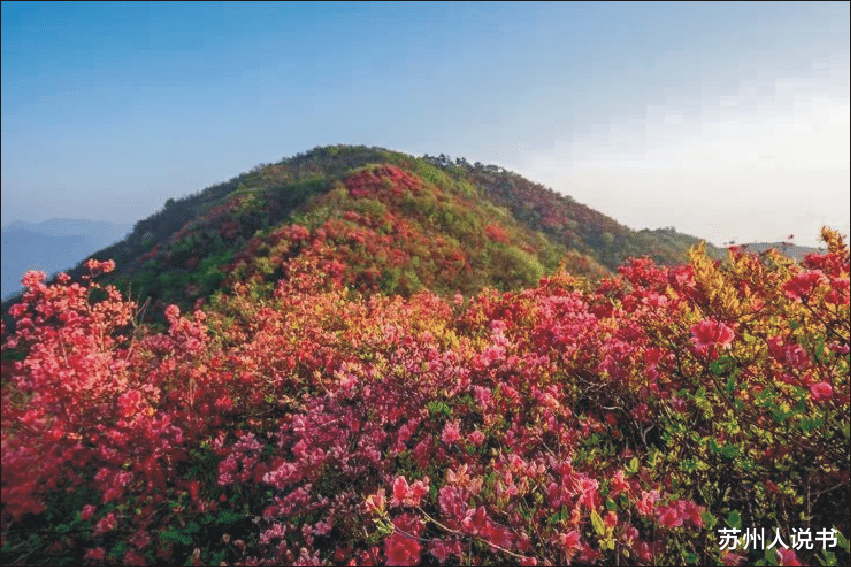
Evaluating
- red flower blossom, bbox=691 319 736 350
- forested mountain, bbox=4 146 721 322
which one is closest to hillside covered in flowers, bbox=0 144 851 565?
red flower blossom, bbox=691 319 736 350

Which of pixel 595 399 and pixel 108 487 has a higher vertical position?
pixel 595 399

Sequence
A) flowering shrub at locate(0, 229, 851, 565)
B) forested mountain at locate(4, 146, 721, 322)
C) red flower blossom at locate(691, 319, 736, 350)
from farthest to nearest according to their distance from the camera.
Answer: forested mountain at locate(4, 146, 721, 322) → flowering shrub at locate(0, 229, 851, 565) → red flower blossom at locate(691, 319, 736, 350)

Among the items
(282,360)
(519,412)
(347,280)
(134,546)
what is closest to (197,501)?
(134,546)

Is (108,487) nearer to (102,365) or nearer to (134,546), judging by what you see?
(134,546)

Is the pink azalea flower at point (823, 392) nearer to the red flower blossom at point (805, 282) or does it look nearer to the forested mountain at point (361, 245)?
the red flower blossom at point (805, 282)

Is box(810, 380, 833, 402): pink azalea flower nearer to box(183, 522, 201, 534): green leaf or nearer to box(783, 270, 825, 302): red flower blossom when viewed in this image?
box(783, 270, 825, 302): red flower blossom

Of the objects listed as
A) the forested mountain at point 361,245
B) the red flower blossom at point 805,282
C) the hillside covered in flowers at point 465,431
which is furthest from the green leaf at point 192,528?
the forested mountain at point 361,245

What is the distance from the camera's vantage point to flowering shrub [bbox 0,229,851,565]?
3076mm

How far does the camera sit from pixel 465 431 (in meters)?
4.89

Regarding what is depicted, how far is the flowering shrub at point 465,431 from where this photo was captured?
3076 millimetres

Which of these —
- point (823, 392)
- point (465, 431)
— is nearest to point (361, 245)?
point (465, 431)

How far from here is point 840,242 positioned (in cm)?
362

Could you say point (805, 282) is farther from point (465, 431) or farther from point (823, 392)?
point (465, 431)

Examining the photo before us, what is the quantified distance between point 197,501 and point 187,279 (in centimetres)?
1481
